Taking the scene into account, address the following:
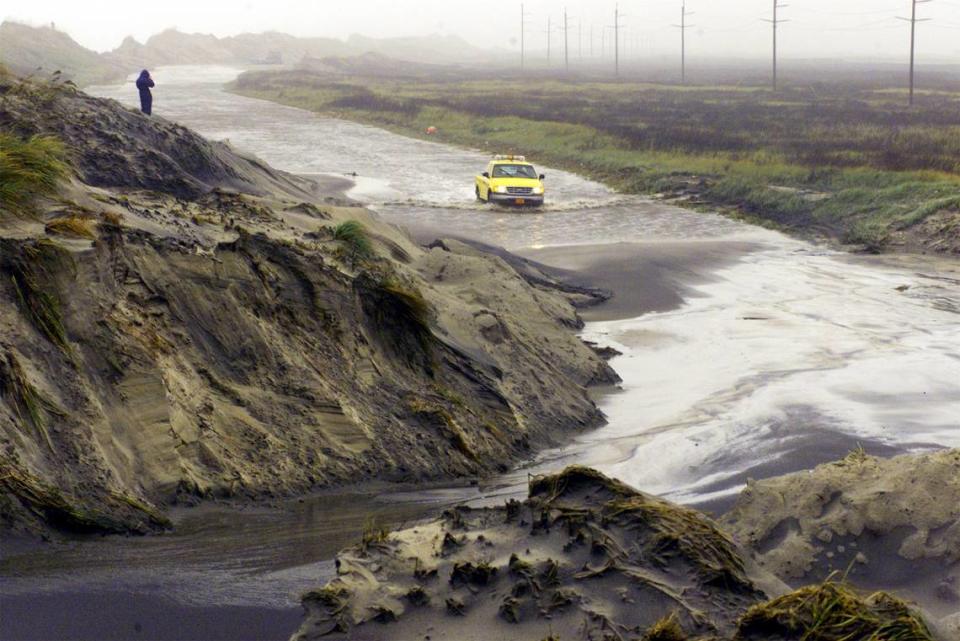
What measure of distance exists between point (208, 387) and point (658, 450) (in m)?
5.16

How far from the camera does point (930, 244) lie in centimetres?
2856

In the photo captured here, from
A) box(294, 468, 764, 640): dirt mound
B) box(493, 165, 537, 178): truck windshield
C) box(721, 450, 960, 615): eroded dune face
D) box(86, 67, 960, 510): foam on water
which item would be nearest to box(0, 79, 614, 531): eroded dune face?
box(86, 67, 960, 510): foam on water

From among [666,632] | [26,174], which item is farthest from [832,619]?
[26,174]

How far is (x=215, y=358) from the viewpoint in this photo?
10789 millimetres

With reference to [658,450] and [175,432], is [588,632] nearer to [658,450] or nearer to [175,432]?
[175,432]

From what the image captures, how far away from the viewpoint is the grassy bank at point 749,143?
108 feet

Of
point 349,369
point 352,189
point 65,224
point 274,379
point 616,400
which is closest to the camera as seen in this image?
point 65,224

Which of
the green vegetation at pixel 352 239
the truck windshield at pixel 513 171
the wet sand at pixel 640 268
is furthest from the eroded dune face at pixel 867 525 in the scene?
the truck windshield at pixel 513 171

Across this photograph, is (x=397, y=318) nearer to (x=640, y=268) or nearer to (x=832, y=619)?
(x=832, y=619)

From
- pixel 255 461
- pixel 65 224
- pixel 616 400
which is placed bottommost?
pixel 616 400

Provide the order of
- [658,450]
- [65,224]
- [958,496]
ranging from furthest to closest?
[658,450] < [65,224] < [958,496]

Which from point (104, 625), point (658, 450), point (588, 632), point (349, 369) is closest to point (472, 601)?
point (588, 632)

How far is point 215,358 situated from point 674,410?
6.41 m

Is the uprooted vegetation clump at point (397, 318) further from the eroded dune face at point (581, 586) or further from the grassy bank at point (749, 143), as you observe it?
the grassy bank at point (749, 143)
